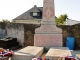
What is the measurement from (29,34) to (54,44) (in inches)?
175

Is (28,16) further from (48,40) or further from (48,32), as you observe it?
(48,40)

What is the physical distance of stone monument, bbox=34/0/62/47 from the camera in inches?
304

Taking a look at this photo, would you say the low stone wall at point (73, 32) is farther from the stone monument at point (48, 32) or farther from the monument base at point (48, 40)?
the monument base at point (48, 40)

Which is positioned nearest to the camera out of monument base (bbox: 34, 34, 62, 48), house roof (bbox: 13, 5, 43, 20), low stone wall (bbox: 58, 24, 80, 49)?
monument base (bbox: 34, 34, 62, 48)

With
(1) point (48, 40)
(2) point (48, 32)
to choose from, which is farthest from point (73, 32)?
(1) point (48, 40)

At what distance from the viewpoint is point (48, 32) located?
7891 mm

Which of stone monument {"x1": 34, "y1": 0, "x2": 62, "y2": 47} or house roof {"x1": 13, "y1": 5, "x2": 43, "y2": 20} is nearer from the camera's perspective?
stone monument {"x1": 34, "y1": 0, "x2": 62, "y2": 47}

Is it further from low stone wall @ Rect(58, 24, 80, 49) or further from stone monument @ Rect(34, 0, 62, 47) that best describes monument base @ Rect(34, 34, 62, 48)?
low stone wall @ Rect(58, 24, 80, 49)

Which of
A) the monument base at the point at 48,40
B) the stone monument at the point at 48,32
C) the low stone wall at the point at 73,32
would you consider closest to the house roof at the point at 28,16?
the low stone wall at the point at 73,32

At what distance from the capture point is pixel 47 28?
791cm

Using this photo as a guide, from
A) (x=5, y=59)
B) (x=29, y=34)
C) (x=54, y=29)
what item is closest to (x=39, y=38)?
(x=54, y=29)

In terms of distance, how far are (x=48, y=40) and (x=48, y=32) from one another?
1.36 feet

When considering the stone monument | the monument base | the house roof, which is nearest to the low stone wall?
the stone monument

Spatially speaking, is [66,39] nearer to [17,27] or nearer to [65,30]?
[65,30]
